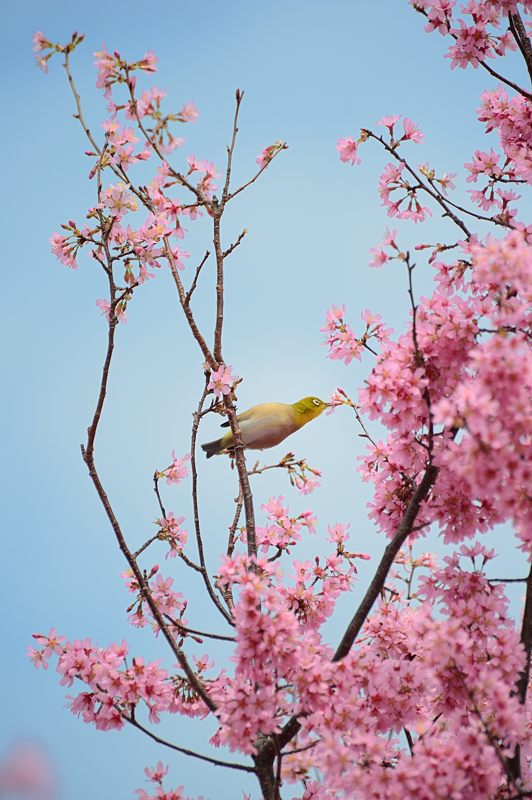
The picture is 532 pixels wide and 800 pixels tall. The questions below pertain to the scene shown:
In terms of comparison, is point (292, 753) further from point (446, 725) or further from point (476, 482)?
point (476, 482)

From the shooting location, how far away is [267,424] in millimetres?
4789

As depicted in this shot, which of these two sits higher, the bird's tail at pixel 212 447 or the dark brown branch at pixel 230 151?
the dark brown branch at pixel 230 151

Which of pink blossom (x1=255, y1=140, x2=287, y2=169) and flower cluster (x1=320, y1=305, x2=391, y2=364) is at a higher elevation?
pink blossom (x1=255, y1=140, x2=287, y2=169)

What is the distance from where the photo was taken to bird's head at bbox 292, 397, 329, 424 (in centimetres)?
500

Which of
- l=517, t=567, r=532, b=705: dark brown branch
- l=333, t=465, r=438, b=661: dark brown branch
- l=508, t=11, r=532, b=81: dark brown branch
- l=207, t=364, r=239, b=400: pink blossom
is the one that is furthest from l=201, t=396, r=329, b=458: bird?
l=508, t=11, r=532, b=81: dark brown branch

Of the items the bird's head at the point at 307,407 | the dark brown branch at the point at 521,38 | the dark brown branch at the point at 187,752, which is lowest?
the dark brown branch at the point at 187,752

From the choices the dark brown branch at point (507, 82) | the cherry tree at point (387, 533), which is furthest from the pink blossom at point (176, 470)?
the dark brown branch at point (507, 82)

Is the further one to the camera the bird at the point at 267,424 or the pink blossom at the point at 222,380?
the bird at the point at 267,424

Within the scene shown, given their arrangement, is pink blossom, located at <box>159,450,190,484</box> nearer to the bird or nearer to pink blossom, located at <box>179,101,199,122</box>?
the bird

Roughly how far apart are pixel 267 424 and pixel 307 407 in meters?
0.33

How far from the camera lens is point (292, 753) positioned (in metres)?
3.67

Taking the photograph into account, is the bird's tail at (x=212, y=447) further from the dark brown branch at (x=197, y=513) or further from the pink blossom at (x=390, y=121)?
the pink blossom at (x=390, y=121)

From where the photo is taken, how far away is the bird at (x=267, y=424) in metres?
4.78

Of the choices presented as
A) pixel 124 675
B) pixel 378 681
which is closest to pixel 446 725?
pixel 378 681
